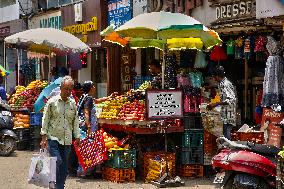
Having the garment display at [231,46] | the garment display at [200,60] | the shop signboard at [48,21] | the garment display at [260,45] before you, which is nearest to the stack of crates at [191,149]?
the garment display at [260,45]

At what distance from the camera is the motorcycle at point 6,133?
14.2 m

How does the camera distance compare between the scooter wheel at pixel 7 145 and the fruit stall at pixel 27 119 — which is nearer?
the scooter wheel at pixel 7 145

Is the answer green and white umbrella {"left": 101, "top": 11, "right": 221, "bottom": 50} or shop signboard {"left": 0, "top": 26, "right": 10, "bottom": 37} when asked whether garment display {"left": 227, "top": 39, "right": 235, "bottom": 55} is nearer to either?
green and white umbrella {"left": 101, "top": 11, "right": 221, "bottom": 50}

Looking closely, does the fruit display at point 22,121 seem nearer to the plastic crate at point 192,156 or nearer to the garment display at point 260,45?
the plastic crate at point 192,156

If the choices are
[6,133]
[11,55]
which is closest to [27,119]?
[6,133]

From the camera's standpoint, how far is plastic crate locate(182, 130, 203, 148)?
11433 mm

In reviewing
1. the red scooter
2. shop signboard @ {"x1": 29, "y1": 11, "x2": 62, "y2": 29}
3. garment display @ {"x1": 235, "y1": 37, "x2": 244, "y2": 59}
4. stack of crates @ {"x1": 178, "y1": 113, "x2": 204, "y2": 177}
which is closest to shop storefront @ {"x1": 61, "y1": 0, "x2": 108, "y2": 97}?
shop signboard @ {"x1": 29, "y1": 11, "x2": 62, "y2": 29}

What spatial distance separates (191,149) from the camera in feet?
37.5

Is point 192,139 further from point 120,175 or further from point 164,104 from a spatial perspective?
point 120,175

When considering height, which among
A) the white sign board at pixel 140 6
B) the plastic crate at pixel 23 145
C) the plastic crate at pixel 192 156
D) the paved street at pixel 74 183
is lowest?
the paved street at pixel 74 183

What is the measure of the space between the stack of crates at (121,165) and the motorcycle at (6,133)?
4150 millimetres

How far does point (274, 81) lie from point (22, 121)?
7.04 meters

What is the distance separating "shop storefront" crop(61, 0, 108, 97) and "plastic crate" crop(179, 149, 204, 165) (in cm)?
892

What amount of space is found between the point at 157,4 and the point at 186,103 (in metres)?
5.53
